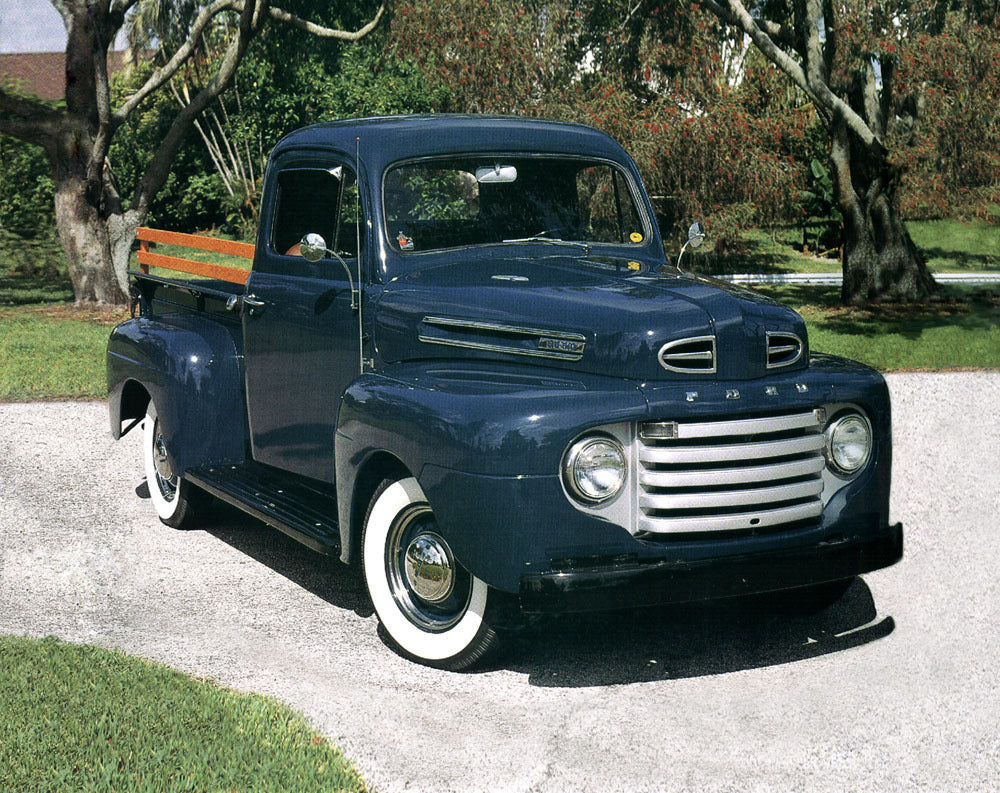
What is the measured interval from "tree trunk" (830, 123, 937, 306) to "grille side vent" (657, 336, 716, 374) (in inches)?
643

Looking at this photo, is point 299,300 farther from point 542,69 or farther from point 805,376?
point 542,69

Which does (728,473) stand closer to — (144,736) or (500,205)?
(500,205)

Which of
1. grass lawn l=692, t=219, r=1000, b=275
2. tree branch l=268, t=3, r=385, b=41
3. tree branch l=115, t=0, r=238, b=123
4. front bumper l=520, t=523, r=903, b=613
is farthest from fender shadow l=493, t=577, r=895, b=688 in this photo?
grass lawn l=692, t=219, r=1000, b=275

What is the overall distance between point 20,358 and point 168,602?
9911 mm

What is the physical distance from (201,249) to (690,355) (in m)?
4.01

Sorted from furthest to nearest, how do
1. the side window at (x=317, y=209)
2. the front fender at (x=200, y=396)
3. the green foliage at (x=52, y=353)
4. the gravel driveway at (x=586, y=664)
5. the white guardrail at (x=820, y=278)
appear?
the white guardrail at (x=820, y=278)
the green foliage at (x=52, y=353)
the front fender at (x=200, y=396)
the side window at (x=317, y=209)
the gravel driveway at (x=586, y=664)

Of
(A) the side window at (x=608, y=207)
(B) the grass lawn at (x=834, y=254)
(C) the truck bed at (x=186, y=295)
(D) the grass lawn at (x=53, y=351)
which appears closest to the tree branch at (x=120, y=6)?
(D) the grass lawn at (x=53, y=351)

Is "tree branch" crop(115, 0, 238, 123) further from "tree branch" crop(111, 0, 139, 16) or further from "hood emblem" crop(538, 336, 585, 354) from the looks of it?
"hood emblem" crop(538, 336, 585, 354)

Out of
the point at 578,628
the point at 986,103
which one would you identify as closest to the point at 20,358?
the point at 578,628

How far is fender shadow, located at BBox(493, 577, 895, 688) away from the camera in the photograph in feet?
17.0

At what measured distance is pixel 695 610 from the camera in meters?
5.96

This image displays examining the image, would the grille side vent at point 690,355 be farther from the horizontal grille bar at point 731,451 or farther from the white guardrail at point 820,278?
the white guardrail at point 820,278

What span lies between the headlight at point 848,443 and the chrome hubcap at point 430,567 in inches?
60.1

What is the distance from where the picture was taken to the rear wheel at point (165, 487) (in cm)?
731
